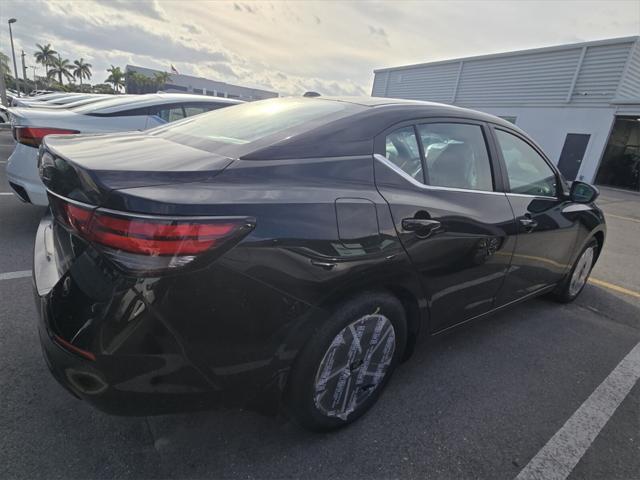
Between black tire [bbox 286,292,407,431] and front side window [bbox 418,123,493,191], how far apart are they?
0.77 metres

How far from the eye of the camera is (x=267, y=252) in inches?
56.0

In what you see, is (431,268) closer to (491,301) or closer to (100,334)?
(491,301)

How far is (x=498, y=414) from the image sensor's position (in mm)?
2225

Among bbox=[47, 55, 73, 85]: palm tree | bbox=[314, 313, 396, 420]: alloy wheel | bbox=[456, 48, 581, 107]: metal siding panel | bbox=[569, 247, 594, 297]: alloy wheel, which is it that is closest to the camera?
bbox=[314, 313, 396, 420]: alloy wheel

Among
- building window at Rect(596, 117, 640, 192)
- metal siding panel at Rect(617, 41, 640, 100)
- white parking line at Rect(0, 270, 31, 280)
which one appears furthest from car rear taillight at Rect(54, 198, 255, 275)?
metal siding panel at Rect(617, 41, 640, 100)

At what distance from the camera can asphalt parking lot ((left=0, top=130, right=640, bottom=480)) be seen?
171 cm

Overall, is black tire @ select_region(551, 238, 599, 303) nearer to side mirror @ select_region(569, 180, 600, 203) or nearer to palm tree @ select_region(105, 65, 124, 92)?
side mirror @ select_region(569, 180, 600, 203)

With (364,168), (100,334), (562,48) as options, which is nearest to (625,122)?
(562,48)

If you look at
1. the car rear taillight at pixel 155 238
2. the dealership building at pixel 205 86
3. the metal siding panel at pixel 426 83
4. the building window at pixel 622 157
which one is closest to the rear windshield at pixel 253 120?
the car rear taillight at pixel 155 238

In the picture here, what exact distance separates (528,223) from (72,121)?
4392mm

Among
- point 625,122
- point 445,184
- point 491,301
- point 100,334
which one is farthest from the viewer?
point 625,122

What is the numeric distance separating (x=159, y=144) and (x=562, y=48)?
20645 mm

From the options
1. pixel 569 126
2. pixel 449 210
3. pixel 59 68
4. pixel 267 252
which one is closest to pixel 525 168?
pixel 449 210

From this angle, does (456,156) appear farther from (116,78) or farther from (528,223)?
(116,78)
